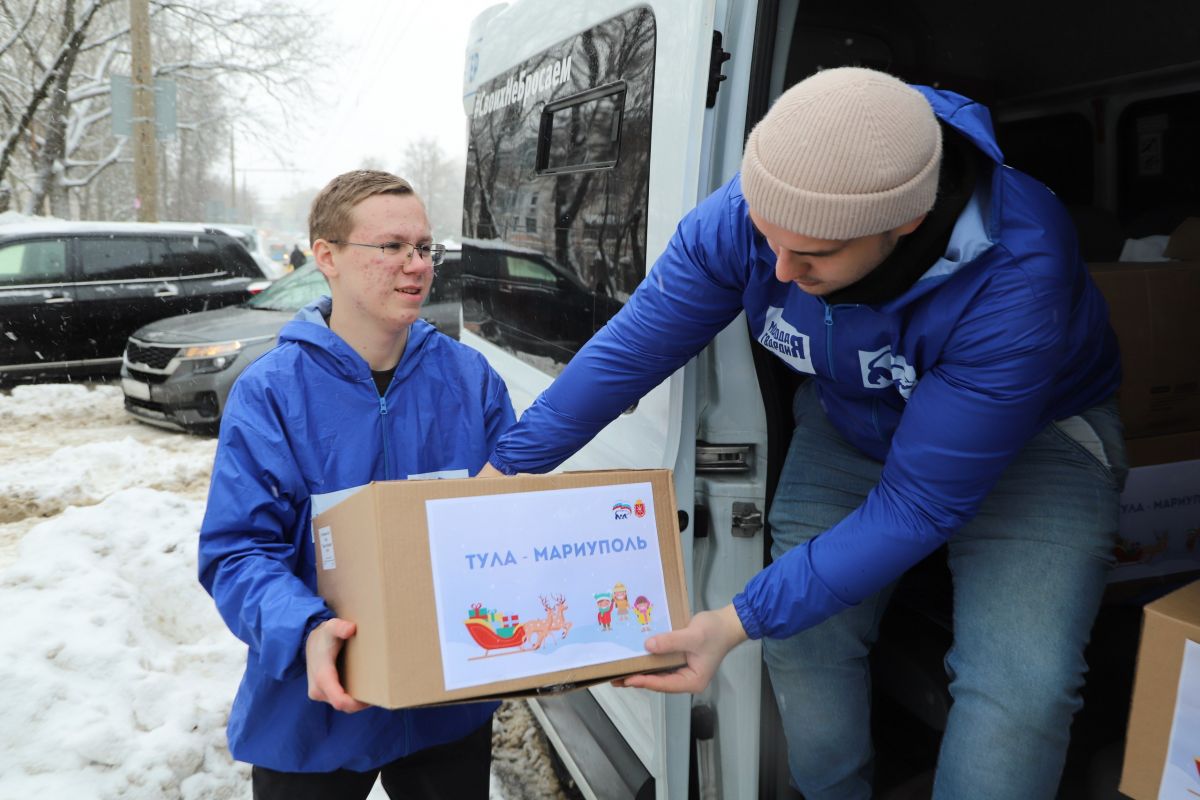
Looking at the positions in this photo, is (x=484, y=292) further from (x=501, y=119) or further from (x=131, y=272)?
(x=131, y=272)

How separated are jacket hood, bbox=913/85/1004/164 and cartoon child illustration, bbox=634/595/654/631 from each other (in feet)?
2.93

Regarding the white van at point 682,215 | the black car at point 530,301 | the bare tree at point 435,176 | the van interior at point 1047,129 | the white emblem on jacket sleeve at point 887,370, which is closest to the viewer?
the white emblem on jacket sleeve at point 887,370

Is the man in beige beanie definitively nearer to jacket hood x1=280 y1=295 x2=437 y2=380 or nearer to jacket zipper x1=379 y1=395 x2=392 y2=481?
jacket zipper x1=379 y1=395 x2=392 y2=481

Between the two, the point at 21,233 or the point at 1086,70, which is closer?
the point at 1086,70

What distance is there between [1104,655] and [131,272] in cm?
1007

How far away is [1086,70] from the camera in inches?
138

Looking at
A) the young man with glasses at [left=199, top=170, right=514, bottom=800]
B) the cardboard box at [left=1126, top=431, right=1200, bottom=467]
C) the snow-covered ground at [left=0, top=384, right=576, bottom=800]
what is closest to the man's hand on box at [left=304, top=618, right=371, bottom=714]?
the young man with glasses at [left=199, top=170, right=514, bottom=800]

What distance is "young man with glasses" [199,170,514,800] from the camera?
1.39 m

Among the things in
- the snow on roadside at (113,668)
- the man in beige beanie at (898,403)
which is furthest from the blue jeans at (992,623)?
the snow on roadside at (113,668)

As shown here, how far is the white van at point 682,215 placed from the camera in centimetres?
177

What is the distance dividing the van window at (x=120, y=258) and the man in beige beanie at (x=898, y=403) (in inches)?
368

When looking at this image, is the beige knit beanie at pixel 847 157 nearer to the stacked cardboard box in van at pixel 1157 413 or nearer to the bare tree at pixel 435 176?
the stacked cardboard box in van at pixel 1157 413

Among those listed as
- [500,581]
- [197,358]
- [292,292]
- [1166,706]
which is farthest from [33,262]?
[1166,706]

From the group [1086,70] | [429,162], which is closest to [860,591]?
[1086,70]
